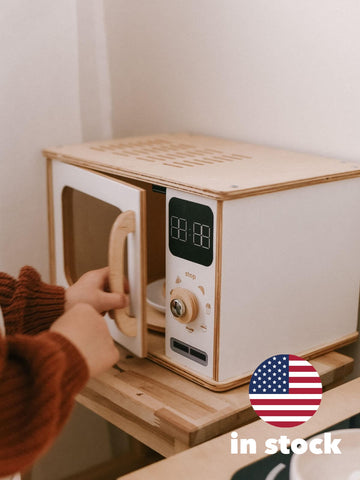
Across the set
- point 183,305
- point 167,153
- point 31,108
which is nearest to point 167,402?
point 183,305

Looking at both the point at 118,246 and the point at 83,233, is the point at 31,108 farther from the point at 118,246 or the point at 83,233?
the point at 118,246

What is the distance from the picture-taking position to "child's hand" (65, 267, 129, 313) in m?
A: 1.00

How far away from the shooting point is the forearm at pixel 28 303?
930 mm

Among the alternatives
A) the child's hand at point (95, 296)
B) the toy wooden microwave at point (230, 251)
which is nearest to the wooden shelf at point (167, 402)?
the toy wooden microwave at point (230, 251)

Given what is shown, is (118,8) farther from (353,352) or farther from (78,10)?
(353,352)

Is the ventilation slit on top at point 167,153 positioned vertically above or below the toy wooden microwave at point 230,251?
above

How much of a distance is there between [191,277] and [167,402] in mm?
193

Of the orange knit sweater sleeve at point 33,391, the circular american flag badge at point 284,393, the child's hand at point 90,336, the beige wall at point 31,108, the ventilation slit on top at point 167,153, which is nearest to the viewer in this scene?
the orange knit sweater sleeve at point 33,391

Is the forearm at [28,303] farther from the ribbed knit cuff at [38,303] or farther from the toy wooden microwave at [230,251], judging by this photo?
the toy wooden microwave at [230,251]

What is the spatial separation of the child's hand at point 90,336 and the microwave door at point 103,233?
20 centimetres

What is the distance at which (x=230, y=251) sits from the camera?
3.11 feet

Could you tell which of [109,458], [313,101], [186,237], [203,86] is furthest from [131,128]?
[109,458]

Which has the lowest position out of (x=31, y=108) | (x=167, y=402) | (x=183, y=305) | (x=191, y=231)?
(x=167, y=402)

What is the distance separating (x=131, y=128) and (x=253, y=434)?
3.03 feet
